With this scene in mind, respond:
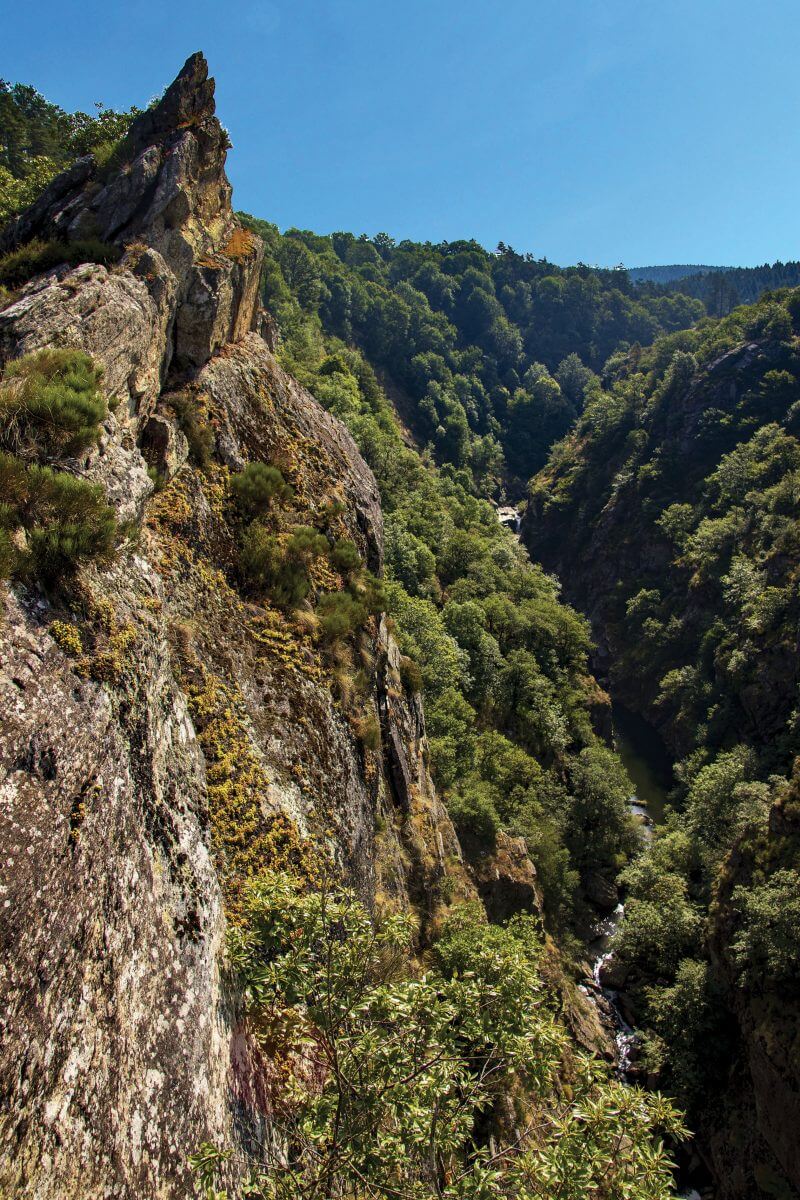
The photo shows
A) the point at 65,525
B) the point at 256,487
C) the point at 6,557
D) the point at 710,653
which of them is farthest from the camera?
the point at 710,653

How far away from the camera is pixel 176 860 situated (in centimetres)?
793

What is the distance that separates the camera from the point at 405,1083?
5863 millimetres

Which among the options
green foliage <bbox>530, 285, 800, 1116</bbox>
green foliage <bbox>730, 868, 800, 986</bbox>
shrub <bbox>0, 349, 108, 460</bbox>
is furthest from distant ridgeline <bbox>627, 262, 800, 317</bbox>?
shrub <bbox>0, 349, 108, 460</bbox>

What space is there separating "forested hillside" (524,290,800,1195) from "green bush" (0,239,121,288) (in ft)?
110

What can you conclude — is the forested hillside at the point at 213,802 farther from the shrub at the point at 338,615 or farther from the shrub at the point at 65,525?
the shrub at the point at 338,615

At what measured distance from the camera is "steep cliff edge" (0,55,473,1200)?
5660mm

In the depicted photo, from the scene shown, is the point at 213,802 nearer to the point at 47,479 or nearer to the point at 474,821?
the point at 47,479

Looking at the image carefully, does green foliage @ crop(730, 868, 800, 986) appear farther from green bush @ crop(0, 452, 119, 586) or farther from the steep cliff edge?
green bush @ crop(0, 452, 119, 586)

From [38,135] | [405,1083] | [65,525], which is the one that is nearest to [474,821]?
[405,1083]

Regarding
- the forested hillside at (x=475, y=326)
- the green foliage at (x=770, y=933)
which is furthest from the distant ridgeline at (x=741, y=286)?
the green foliage at (x=770, y=933)

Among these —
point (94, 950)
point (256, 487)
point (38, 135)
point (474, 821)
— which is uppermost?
point (38, 135)

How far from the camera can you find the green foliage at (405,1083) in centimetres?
551

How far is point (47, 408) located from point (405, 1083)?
995 centimetres

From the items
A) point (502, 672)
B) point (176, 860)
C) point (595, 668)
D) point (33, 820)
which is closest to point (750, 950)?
point (502, 672)
